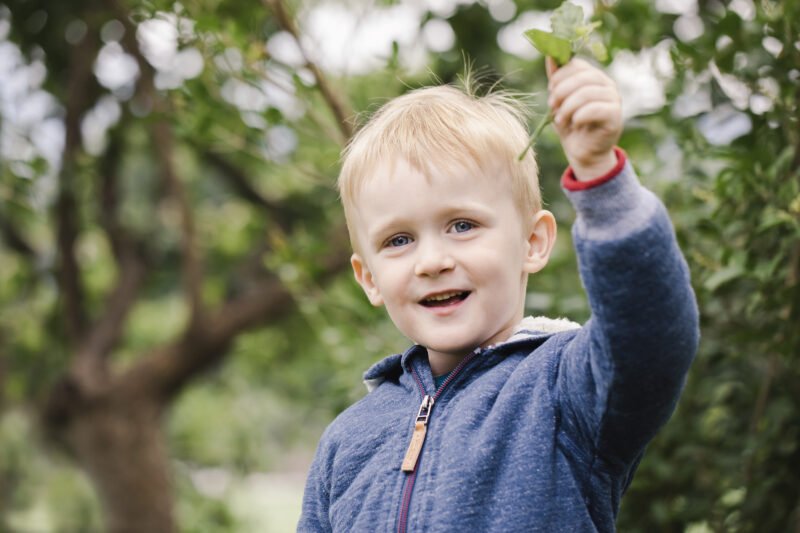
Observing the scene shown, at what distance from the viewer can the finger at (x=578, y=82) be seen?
1021 mm

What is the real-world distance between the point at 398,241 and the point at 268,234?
2254 millimetres

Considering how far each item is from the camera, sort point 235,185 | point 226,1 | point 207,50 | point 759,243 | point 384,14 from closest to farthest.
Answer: point 759,243 → point 207,50 → point 226,1 → point 384,14 → point 235,185

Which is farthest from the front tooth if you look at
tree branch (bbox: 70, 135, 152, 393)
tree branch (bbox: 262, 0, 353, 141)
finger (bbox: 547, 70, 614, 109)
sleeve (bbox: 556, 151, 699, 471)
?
tree branch (bbox: 70, 135, 152, 393)

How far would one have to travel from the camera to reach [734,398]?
7.88 ft

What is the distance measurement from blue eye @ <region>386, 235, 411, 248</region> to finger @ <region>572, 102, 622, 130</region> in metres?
0.40

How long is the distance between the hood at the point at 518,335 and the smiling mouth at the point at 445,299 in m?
0.09

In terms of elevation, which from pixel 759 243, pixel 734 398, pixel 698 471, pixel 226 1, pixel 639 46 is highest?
pixel 226 1

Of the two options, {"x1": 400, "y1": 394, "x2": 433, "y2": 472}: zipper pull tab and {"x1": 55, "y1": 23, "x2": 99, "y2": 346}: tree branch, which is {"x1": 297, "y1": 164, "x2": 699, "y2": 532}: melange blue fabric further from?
{"x1": 55, "y1": 23, "x2": 99, "y2": 346}: tree branch

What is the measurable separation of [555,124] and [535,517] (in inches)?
19.5

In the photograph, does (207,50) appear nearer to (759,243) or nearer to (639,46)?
(639,46)

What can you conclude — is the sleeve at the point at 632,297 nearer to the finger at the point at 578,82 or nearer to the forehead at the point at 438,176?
the finger at the point at 578,82

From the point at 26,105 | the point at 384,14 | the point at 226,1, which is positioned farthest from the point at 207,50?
the point at 26,105

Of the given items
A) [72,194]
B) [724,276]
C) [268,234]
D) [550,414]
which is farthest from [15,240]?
[550,414]

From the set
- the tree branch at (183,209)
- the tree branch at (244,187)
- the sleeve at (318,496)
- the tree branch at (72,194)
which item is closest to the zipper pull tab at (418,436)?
the sleeve at (318,496)
